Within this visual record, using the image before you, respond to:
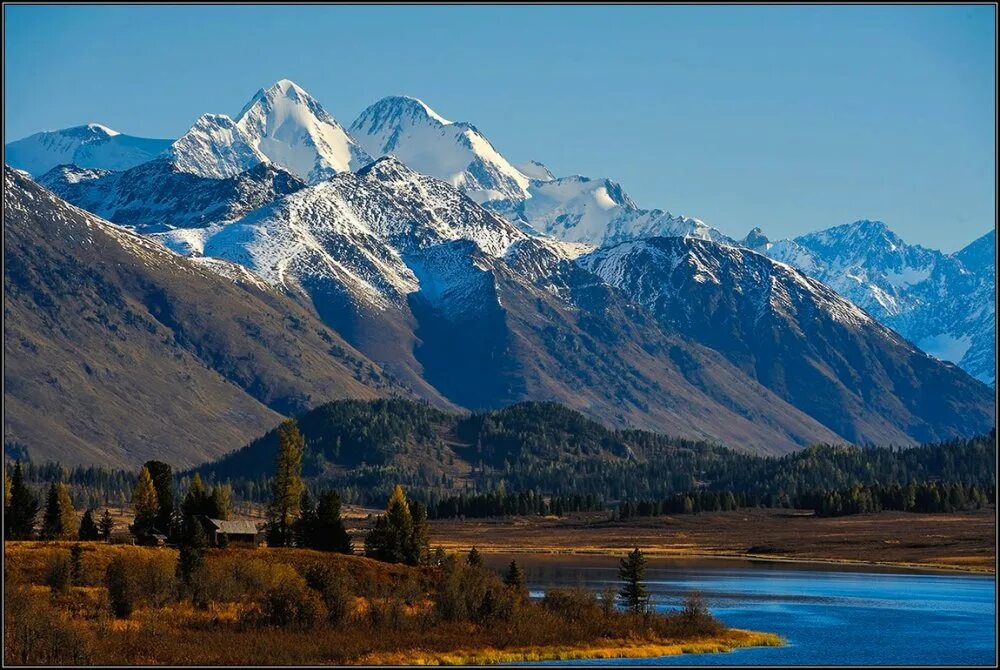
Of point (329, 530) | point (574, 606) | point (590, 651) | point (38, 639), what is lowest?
point (590, 651)

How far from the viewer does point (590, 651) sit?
4685 inches

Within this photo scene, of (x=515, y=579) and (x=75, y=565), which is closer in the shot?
(x=75, y=565)

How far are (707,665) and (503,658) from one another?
1556cm

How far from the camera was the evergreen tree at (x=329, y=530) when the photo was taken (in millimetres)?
156375

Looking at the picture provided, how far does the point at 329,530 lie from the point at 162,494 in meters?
22.7

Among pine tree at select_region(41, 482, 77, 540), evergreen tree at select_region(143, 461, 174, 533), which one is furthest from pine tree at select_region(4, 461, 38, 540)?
evergreen tree at select_region(143, 461, 174, 533)

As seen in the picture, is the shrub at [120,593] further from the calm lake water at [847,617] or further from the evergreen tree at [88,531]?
the evergreen tree at [88,531]

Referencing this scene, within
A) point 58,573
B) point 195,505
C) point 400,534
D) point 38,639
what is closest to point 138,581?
point 58,573

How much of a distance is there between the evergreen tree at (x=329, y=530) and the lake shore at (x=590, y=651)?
4160 cm

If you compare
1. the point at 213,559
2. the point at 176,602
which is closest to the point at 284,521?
the point at 213,559

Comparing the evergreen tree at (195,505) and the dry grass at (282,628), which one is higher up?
the evergreen tree at (195,505)

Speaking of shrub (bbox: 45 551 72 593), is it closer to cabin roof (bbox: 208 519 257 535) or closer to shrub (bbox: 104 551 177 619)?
shrub (bbox: 104 551 177 619)

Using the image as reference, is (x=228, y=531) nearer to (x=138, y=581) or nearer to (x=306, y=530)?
(x=306, y=530)

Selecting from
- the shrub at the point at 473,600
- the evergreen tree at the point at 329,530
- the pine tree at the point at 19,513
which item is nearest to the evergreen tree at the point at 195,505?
the evergreen tree at the point at 329,530
